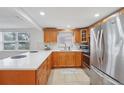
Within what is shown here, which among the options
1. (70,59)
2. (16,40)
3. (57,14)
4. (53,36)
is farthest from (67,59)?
(57,14)

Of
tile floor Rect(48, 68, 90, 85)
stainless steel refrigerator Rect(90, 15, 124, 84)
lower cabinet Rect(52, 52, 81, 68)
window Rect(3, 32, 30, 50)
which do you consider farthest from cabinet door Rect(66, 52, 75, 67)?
stainless steel refrigerator Rect(90, 15, 124, 84)

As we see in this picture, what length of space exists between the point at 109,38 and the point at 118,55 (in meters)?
0.35

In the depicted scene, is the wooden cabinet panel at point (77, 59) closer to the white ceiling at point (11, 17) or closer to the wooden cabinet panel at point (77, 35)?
the wooden cabinet panel at point (77, 35)

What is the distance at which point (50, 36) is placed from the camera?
779 cm

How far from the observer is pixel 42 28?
766 centimetres

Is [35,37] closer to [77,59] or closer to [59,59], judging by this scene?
[59,59]

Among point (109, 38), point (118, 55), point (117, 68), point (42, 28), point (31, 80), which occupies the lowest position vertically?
point (31, 80)

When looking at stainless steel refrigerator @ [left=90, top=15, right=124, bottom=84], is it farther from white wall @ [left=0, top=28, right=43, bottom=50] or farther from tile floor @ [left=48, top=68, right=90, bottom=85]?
white wall @ [left=0, top=28, right=43, bottom=50]

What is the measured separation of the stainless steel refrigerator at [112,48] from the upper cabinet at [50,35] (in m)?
5.30

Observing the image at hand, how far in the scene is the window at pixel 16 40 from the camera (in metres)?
7.82
